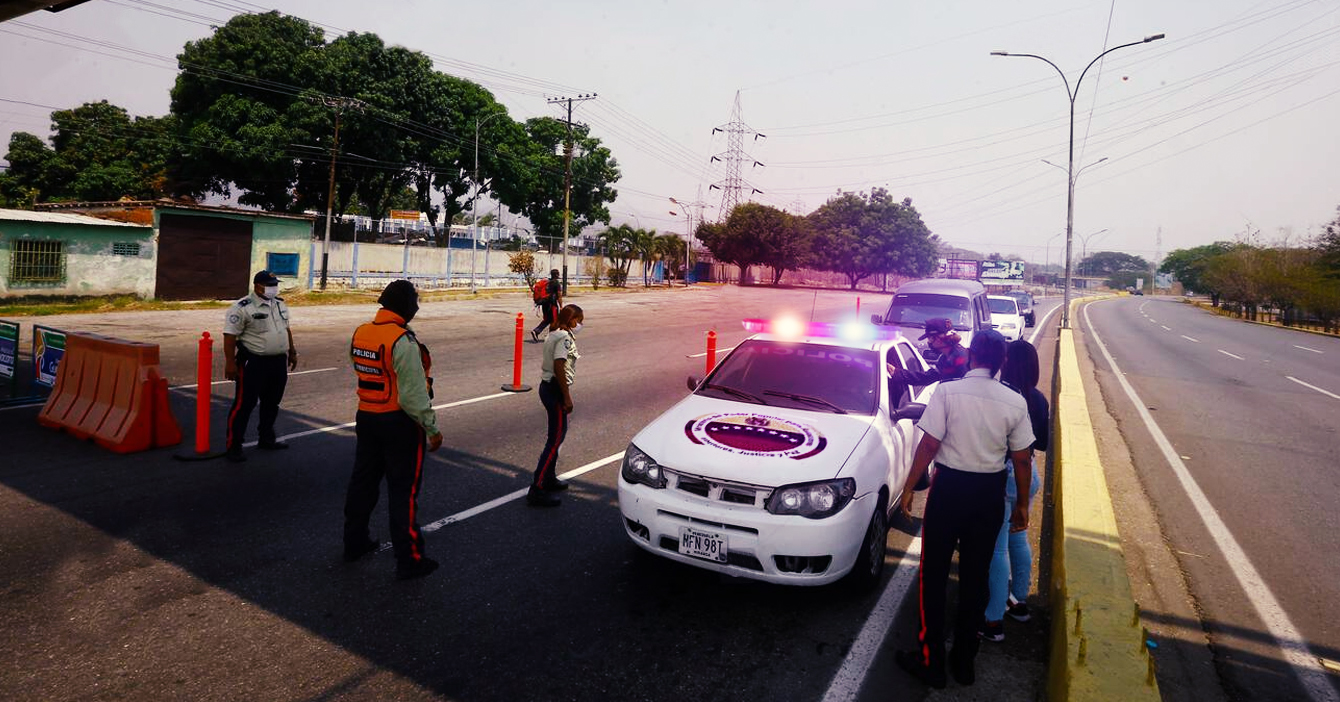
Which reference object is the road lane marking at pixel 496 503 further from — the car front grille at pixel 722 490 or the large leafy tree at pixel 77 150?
the large leafy tree at pixel 77 150

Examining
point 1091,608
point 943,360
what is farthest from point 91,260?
point 1091,608

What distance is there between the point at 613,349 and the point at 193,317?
1293cm

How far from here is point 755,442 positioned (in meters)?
4.45

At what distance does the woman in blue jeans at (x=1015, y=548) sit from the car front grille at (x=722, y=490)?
4.39 ft

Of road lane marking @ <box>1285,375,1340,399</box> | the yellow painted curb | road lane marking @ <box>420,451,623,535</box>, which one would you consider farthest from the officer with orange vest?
road lane marking @ <box>1285,375,1340,399</box>

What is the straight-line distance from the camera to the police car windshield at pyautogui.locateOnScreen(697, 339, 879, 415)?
520 centimetres

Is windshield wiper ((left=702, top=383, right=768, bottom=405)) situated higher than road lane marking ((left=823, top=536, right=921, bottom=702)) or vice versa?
windshield wiper ((left=702, top=383, right=768, bottom=405))

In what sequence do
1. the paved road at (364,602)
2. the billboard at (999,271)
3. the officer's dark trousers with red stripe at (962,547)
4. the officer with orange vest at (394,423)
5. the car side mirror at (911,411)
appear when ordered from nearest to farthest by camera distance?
the paved road at (364,602) → the officer's dark trousers with red stripe at (962,547) → the officer with orange vest at (394,423) → the car side mirror at (911,411) → the billboard at (999,271)

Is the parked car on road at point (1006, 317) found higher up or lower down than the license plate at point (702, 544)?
higher up

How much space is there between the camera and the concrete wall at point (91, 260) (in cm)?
2072

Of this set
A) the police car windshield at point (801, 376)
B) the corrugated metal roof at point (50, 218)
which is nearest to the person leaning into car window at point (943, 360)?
the police car windshield at point (801, 376)

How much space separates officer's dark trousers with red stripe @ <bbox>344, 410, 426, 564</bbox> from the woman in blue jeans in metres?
3.47

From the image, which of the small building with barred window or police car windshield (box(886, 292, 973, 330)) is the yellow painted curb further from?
the small building with barred window

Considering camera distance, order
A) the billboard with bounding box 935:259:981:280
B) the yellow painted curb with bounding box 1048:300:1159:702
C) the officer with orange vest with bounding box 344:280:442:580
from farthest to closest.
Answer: the billboard with bounding box 935:259:981:280, the officer with orange vest with bounding box 344:280:442:580, the yellow painted curb with bounding box 1048:300:1159:702
